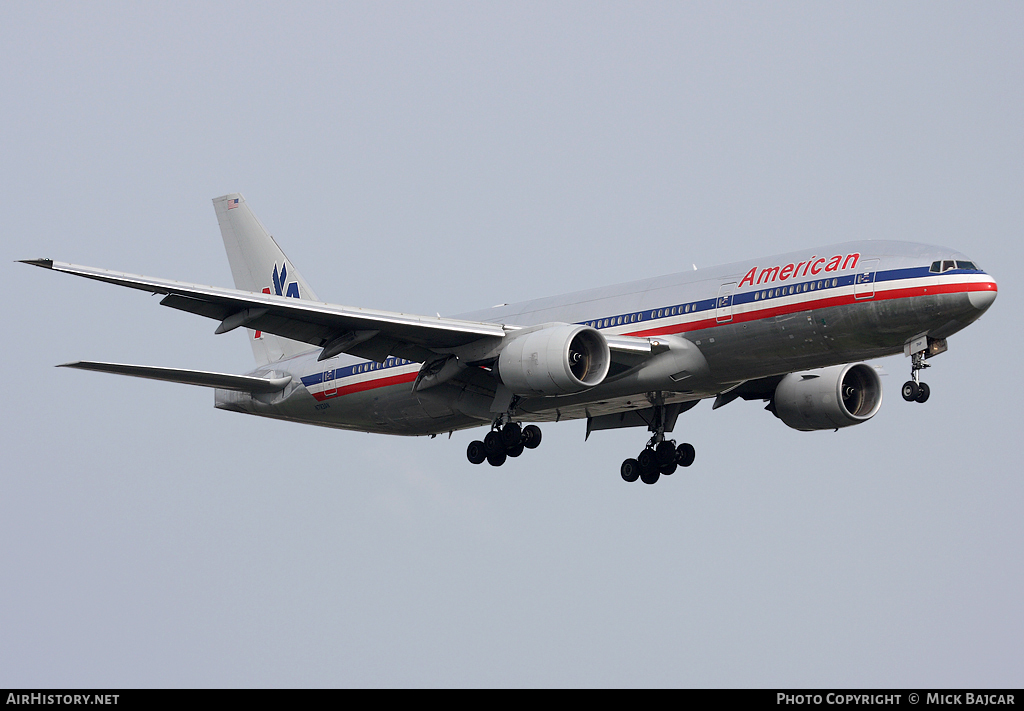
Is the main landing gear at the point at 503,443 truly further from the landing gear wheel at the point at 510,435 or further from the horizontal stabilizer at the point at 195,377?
the horizontal stabilizer at the point at 195,377

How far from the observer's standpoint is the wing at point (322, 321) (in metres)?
32.7

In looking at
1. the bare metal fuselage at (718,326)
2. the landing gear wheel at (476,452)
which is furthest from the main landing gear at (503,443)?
the bare metal fuselage at (718,326)

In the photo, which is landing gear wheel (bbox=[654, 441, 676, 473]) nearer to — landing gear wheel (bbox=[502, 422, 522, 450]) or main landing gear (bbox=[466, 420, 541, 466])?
main landing gear (bbox=[466, 420, 541, 466])

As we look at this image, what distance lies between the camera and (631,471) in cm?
4125

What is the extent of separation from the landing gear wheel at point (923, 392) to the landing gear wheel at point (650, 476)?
34.2ft

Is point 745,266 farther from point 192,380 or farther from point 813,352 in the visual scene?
point 192,380

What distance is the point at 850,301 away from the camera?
108 feet

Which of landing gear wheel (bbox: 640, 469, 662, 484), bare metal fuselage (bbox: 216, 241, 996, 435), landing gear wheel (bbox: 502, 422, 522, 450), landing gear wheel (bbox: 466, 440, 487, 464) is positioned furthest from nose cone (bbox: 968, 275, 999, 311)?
landing gear wheel (bbox: 466, 440, 487, 464)

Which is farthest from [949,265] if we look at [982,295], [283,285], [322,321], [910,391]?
[283,285]

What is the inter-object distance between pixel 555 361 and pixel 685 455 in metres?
8.15

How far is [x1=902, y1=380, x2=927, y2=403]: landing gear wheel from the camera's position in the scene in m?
32.3

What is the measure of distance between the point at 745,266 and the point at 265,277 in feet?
60.9

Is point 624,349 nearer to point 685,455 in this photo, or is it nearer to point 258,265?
point 685,455

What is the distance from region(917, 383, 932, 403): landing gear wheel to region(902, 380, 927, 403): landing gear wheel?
0.02 meters
